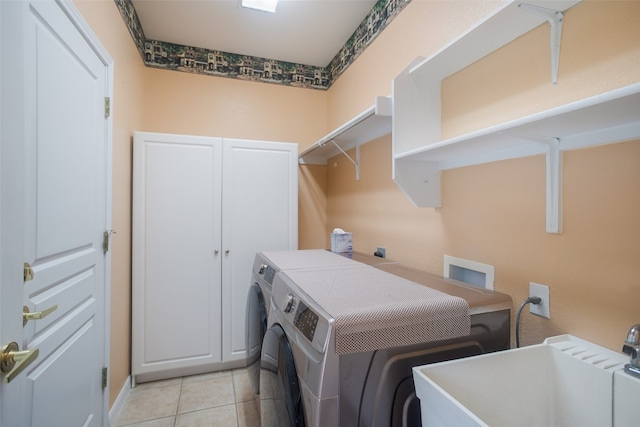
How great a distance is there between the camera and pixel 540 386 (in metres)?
0.90

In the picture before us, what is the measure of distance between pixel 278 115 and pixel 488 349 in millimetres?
2589

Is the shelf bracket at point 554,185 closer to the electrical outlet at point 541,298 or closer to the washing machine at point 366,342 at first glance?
the electrical outlet at point 541,298

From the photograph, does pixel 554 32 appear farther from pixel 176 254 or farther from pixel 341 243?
pixel 176 254

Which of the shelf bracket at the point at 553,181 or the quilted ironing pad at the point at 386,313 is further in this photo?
the shelf bracket at the point at 553,181

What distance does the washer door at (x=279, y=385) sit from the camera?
0.93 metres

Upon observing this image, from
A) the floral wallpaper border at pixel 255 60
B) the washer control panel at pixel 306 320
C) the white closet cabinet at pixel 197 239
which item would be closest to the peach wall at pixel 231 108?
the floral wallpaper border at pixel 255 60

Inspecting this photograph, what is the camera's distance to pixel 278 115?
2949mm

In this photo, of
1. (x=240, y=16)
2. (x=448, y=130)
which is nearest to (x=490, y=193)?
(x=448, y=130)

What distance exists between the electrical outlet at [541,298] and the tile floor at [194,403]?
165cm

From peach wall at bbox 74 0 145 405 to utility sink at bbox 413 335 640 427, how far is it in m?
1.86

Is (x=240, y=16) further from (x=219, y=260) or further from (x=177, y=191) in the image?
(x=219, y=260)

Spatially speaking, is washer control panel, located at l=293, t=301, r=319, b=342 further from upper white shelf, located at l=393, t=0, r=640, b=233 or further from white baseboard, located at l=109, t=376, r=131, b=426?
white baseboard, located at l=109, t=376, r=131, b=426

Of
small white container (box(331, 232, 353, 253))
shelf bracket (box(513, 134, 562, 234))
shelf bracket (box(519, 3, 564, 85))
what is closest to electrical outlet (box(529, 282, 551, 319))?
shelf bracket (box(513, 134, 562, 234))

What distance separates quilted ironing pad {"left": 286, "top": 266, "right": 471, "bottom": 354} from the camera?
0.82 metres
